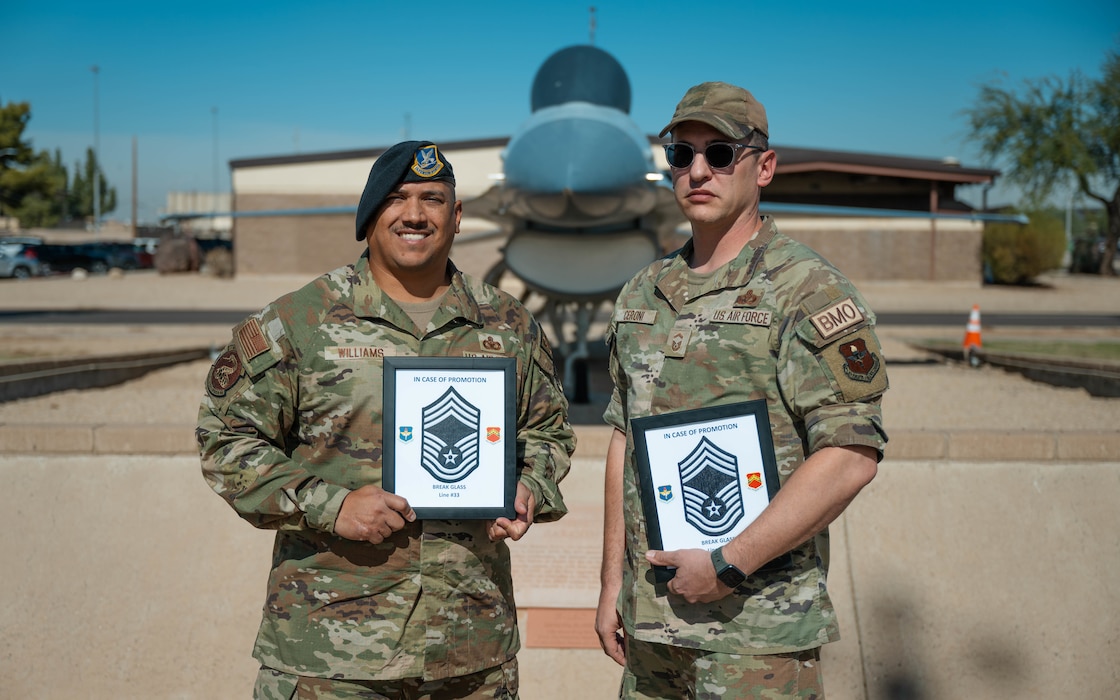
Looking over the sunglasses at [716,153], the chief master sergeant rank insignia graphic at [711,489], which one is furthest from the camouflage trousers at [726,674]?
the sunglasses at [716,153]

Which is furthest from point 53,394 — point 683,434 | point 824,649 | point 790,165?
point 790,165

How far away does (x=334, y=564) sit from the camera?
2.42 m

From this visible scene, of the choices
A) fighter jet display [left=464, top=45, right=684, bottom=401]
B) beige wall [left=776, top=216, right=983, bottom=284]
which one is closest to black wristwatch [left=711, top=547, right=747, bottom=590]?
fighter jet display [left=464, top=45, right=684, bottom=401]

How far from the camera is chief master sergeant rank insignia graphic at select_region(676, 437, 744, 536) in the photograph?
2.23m

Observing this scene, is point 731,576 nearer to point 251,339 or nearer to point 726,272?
point 726,272

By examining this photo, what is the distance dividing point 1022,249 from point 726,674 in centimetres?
4398

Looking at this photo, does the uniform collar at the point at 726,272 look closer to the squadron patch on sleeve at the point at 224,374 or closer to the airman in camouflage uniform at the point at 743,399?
the airman in camouflage uniform at the point at 743,399

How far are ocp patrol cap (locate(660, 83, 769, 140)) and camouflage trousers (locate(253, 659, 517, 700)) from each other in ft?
5.06

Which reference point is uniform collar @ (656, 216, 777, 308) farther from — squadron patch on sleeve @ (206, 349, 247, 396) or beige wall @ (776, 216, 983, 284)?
beige wall @ (776, 216, 983, 284)

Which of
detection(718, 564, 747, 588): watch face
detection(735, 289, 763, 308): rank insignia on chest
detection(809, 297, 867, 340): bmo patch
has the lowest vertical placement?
detection(718, 564, 747, 588): watch face

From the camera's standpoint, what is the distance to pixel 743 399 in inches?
90.0

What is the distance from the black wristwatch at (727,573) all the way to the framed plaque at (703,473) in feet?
0.25

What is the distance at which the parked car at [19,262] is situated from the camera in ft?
138

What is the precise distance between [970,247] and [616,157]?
3645 centimetres
